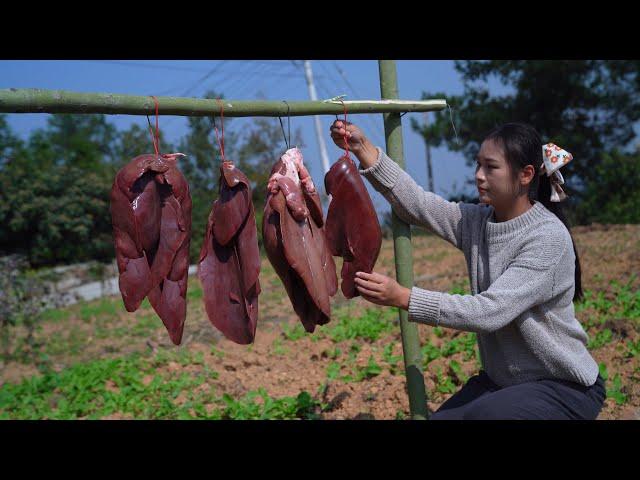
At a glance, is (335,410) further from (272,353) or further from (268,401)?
(272,353)

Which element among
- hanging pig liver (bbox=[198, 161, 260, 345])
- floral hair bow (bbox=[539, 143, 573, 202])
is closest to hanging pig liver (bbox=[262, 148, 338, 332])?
hanging pig liver (bbox=[198, 161, 260, 345])

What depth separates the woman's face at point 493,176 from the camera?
8.41ft

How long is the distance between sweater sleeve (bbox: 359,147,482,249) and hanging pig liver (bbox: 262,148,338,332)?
598 mm

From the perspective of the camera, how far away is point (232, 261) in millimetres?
2203

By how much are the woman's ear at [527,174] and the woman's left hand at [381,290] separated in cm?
74

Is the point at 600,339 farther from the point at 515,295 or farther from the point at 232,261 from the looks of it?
the point at 232,261

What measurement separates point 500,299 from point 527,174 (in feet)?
2.00

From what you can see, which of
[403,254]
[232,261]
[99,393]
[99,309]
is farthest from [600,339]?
[99,309]

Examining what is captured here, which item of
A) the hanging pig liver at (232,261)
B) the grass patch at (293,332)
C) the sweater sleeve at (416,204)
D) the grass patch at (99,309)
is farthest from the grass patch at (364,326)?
the grass patch at (99,309)

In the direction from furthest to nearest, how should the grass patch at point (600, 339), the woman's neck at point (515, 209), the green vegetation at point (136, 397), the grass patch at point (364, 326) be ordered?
the grass patch at point (364, 326)
the grass patch at point (600, 339)
the green vegetation at point (136, 397)
the woman's neck at point (515, 209)

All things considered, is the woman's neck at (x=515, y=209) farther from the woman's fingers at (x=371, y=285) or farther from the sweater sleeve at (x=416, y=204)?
the woman's fingers at (x=371, y=285)

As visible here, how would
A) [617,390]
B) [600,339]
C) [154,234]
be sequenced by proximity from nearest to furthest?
[154,234] → [617,390] → [600,339]

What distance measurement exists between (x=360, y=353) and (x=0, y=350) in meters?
5.66

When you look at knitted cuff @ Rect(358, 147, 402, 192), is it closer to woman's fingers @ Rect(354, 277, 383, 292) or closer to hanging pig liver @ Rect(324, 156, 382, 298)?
hanging pig liver @ Rect(324, 156, 382, 298)
